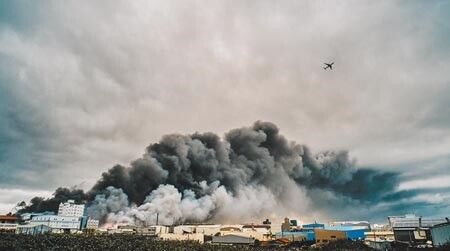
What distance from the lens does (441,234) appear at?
4750 centimetres

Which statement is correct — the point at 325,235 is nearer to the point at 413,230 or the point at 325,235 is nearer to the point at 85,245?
the point at 413,230

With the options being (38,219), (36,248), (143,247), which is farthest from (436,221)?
(38,219)

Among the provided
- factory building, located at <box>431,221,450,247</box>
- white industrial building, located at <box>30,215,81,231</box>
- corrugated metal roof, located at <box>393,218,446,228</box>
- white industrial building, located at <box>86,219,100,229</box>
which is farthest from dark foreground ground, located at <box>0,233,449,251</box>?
white industrial building, located at <box>86,219,100,229</box>

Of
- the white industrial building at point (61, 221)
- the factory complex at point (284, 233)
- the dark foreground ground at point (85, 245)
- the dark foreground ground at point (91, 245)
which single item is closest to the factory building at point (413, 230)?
the factory complex at point (284, 233)

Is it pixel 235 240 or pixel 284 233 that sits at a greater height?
pixel 284 233

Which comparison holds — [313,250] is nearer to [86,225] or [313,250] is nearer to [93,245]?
[93,245]

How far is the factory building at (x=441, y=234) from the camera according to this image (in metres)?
45.1

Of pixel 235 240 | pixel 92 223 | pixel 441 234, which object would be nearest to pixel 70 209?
pixel 92 223

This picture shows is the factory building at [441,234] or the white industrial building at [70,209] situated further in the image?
the white industrial building at [70,209]

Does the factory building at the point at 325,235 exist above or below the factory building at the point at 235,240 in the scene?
above

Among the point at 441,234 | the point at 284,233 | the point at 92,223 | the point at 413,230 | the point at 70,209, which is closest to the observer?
the point at 441,234

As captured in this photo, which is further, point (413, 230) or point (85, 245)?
point (413, 230)

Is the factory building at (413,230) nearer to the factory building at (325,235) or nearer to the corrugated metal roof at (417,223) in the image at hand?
the corrugated metal roof at (417,223)

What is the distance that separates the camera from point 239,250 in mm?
49344
